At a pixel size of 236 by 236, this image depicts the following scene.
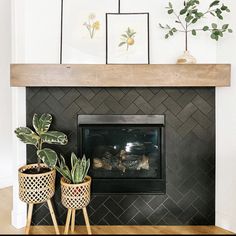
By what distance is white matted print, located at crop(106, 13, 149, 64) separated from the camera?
214cm

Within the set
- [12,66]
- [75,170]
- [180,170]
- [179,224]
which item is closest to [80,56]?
[12,66]

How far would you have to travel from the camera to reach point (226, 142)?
2.10 meters

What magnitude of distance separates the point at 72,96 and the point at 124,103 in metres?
0.47

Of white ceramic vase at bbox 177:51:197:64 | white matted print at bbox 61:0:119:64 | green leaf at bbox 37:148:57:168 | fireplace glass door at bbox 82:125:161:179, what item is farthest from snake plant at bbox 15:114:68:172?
white ceramic vase at bbox 177:51:197:64

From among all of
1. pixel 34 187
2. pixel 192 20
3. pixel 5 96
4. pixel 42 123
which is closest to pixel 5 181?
pixel 5 96

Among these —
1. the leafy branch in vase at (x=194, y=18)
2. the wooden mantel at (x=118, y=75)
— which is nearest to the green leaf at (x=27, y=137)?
the wooden mantel at (x=118, y=75)

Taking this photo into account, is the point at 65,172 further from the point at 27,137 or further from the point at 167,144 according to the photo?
the point at 167,144

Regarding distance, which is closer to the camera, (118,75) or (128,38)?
(118,75)

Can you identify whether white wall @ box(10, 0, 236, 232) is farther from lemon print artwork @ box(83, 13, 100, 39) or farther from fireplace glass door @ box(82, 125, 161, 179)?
fireplace glass door @ box(82, 125, 161, 179)

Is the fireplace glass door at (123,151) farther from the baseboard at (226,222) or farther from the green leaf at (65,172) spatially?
the baseboard at (226,222)

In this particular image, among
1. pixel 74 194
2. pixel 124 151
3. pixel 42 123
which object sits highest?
pixel 42 123

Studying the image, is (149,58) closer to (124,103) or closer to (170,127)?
(124,103)

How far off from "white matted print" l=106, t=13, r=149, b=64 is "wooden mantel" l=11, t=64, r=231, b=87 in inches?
8.5

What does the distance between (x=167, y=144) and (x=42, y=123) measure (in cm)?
109
